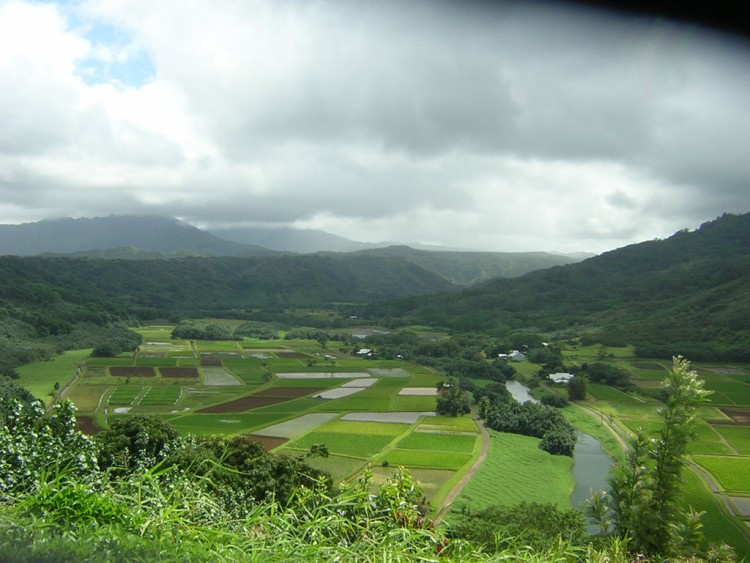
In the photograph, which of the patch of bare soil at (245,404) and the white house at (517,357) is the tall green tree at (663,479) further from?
the white house at (517,357)

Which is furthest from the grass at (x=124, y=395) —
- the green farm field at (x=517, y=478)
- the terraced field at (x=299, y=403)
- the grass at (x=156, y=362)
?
the green farm field at (x=517, y=478)

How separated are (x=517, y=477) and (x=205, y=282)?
11056 centimetres

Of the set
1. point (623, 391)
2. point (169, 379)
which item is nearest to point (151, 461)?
point (169, 379)

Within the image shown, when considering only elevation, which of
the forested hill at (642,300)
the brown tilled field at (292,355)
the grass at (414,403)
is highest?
the forested hill at (642,300)

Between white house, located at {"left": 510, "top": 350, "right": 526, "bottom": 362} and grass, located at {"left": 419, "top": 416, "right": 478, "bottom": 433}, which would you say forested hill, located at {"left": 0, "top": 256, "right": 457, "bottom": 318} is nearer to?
white house, located at {"left": 510, "top": 350, "right": 526, "bottom": 362}

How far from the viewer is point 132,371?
3959cm

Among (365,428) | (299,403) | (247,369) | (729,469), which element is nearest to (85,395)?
(299,403)

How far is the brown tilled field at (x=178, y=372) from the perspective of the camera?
129 feet

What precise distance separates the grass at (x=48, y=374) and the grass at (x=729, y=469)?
3283cm

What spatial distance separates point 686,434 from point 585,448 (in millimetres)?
18712

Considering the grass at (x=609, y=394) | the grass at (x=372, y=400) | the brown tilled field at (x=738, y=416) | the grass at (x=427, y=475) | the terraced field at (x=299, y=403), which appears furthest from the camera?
the grass at (x=609, y=394)

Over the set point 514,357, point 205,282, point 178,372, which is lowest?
point 514,357

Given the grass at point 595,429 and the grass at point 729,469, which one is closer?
the grass at point 729,469

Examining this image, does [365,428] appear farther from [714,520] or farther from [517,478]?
[714,520]
